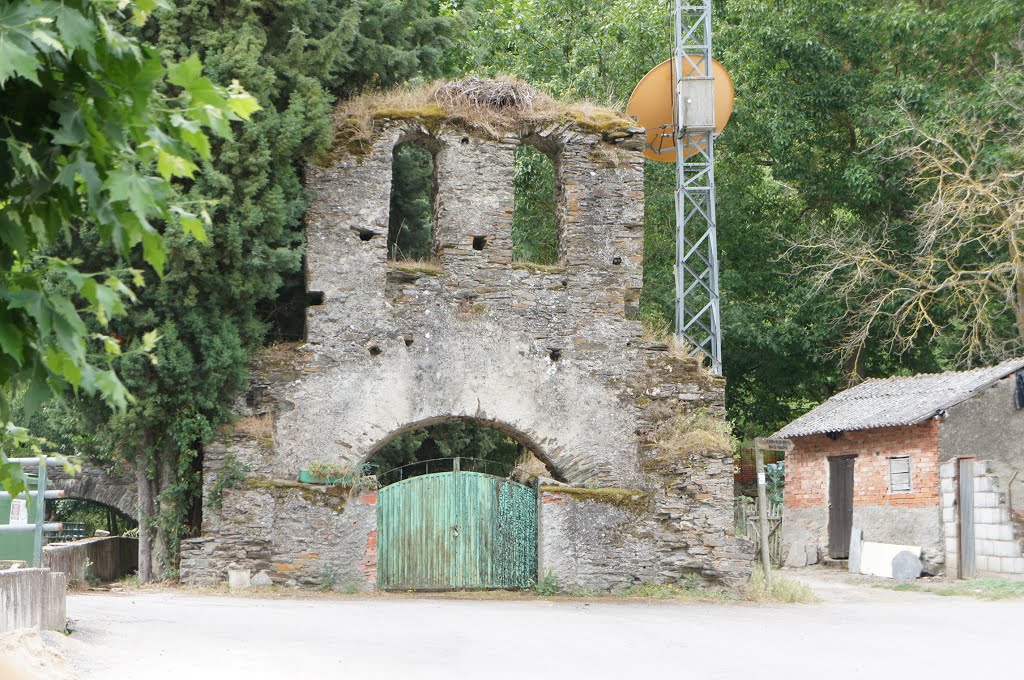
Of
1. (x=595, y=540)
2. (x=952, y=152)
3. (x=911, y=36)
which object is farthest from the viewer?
(x=911, y=36)

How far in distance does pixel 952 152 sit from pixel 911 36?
3649 mm

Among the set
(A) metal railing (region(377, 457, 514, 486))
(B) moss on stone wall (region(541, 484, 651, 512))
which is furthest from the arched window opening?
(B) moss on stone wall (region(541, 484, 651, 512))

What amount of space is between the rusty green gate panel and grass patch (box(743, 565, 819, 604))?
2.87m

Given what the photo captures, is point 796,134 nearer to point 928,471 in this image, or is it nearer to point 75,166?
point 928,471

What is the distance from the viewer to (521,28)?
1080 inches

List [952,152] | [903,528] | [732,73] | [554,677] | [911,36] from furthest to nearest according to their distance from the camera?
[732,73]
[911,36]
[952,152]
[903,528]
[554,677]

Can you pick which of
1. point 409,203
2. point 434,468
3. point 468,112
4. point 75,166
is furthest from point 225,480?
point 75,166

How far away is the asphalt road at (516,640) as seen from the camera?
27.3 feet

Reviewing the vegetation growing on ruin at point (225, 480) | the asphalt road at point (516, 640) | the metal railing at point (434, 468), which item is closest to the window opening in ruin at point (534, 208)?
the metal railing at point (434, 468)

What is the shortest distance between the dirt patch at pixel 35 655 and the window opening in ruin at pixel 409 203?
35.4 ft

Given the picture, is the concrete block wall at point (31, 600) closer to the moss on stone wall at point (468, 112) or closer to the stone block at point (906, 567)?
the moss on stone wall at point (468, 112)

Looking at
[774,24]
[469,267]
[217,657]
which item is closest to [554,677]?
[217,657]

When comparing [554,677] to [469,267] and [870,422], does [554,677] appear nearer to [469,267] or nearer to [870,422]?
[469,267]

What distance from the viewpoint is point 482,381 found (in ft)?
48.3
